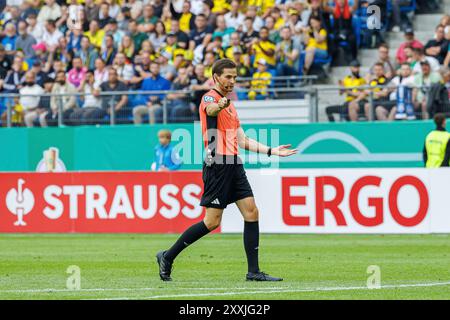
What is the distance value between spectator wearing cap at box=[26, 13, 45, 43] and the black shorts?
64.1 feet

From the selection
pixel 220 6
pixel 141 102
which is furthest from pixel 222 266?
pixel 220 6

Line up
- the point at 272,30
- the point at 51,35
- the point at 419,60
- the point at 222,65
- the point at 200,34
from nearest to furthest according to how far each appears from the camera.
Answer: the point at 222,65
the point at 419,60
the point at 272,30
the point at 200,34
the point at 51,35

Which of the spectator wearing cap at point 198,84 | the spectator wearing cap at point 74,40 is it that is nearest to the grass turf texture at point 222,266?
the spectator wearing cap at point 198,84

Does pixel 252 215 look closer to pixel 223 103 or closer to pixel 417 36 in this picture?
pixel 223 103

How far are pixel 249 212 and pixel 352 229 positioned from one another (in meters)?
8.38

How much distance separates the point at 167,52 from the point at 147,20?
1.37 m

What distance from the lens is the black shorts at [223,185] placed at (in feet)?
41.4

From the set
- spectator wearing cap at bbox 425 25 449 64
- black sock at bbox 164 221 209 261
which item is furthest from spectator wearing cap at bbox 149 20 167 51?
black sock at bbox 164 221 209 261

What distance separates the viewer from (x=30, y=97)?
2877 centimetres

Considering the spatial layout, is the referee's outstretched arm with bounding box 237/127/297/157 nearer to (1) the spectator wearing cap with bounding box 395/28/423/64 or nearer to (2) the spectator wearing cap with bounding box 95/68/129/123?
(1) the spectator wearing cap with bounding box 395/28/423/64

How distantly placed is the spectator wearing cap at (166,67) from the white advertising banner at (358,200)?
7325 millimetres

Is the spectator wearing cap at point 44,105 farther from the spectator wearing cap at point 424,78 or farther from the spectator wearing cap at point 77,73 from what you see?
the spectator wearing cap at point 424,78

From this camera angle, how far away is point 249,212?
12719mm
